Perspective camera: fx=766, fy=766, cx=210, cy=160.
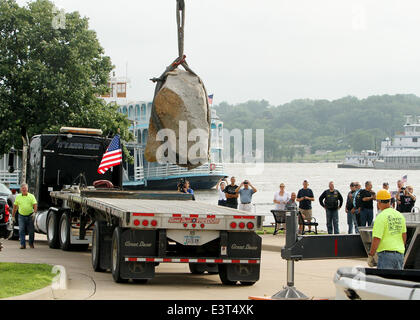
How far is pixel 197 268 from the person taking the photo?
14.9 metres

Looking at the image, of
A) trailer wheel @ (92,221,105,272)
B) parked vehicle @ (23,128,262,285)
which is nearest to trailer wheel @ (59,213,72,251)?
parked vehicle @ (23,128,262,285)

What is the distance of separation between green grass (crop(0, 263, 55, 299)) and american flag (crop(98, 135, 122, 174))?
20.5ft

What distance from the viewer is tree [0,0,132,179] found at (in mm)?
40000

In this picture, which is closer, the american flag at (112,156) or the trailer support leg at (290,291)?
the trailer support leg at (290,291)

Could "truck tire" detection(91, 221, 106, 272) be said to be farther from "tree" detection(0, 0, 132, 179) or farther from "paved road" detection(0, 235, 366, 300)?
"tree" detection(0, 0, 132, 179)

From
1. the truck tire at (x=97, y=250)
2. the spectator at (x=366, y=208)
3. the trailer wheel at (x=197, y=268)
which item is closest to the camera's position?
the truck tire at (x=97, y=250)

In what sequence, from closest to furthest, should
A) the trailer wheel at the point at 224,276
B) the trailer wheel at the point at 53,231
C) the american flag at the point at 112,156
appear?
the trailer wheel at the point at 224,276, the trailer wheel at the point at 53,231, the american flag at the point at 112,156

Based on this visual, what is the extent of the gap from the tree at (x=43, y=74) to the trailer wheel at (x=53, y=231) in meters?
19.9

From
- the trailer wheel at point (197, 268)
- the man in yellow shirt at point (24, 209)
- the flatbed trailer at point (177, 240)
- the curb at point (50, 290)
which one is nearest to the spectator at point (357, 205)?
the trailer wheel at point (197, 268)

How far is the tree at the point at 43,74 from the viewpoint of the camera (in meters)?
40.0

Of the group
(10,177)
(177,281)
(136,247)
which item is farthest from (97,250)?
(10,177)

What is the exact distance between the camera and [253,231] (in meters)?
12.7

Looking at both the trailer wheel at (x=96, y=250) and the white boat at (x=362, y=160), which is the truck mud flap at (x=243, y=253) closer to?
the trailer wheel at (x=96, y=250)
